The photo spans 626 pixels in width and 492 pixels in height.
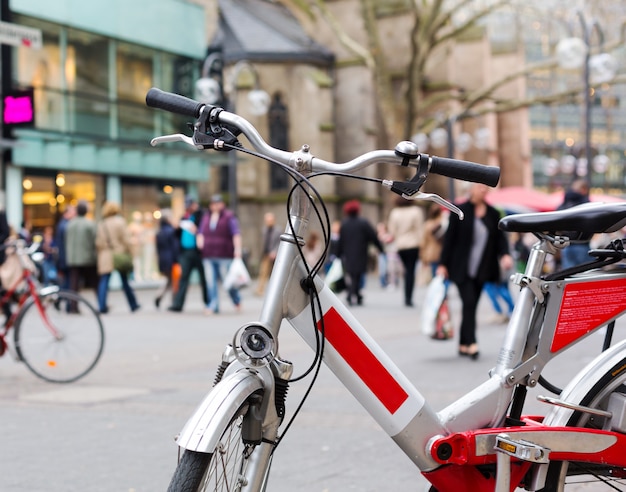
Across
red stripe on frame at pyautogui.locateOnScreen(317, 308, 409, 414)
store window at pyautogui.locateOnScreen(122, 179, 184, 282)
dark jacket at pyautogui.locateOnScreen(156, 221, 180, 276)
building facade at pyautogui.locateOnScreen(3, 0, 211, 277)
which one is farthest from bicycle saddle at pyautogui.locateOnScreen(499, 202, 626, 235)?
store window at pyautogui.locateOnScreen(122, 179, 184, 282)

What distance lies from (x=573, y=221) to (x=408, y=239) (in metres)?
13.8

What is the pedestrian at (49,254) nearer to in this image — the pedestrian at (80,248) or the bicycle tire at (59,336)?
A: the pedestrian at (80,248)

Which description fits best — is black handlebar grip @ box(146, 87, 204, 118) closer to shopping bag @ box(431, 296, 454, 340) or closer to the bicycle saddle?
the bicycle saddle

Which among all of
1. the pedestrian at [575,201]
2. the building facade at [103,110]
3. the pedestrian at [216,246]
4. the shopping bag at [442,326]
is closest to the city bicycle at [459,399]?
the shopping bag at [442,326]

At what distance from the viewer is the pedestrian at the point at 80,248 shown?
1609 cm

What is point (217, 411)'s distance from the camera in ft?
8.70

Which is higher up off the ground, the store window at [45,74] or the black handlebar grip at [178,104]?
the store window at [45,74]

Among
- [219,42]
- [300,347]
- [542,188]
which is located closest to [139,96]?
[219,42]

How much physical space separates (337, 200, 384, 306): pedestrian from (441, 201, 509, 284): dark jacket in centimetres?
788

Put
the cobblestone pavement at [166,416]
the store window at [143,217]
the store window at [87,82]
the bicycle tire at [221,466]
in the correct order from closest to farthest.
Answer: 1. the bicycle tire at [221,466]
2. the cobblestone pavement at [166,416]
3. the store window at [87,82]
4. the store window at [143,217]

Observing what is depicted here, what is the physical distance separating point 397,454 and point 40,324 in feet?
12.9

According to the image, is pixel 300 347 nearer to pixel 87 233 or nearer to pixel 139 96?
pixel 87 233

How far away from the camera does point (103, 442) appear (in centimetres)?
577

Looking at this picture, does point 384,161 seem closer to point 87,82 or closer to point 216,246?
point 216,246
